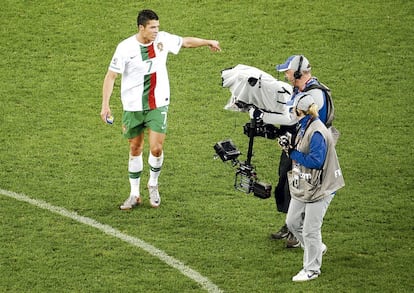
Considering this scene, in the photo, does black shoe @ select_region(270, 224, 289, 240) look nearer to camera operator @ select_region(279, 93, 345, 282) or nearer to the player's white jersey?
camera operator @ select_region(279, 93, 345, 282)

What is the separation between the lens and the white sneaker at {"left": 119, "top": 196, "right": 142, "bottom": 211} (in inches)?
507

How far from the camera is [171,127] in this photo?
50.2ft

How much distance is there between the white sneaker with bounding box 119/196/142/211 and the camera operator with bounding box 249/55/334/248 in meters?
1.79

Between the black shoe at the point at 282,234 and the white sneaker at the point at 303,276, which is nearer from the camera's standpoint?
the white sneaker at the point at 303,276

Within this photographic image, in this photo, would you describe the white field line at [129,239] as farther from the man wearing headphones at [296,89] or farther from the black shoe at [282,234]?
the man wearing headphones at [296,89]

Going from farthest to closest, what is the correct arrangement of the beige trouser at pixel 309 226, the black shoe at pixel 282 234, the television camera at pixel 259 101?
the black shoe at pixel 282 234 < the television camera at pixel 259 101 < the beige trouser at pixel 309 226

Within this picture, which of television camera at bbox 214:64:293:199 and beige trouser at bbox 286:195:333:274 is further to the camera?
television camera at bbox 214:64:293:199

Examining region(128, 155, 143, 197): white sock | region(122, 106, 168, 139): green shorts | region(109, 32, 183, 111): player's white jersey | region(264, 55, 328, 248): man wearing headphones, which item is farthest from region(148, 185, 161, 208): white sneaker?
region(264, 55, 328, 248): man wearing headphones

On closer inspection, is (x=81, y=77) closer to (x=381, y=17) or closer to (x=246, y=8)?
(x=246, y=8)

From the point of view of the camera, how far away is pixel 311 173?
10.8m

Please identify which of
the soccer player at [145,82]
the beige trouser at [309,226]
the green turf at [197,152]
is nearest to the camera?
the beige trouser at [309,226]

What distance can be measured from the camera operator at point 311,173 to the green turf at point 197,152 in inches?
14.2

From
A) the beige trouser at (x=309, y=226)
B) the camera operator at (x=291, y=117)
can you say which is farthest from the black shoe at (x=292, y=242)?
the beige trouser at (x=309, y=226)

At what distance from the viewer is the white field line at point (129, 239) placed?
11141mm
